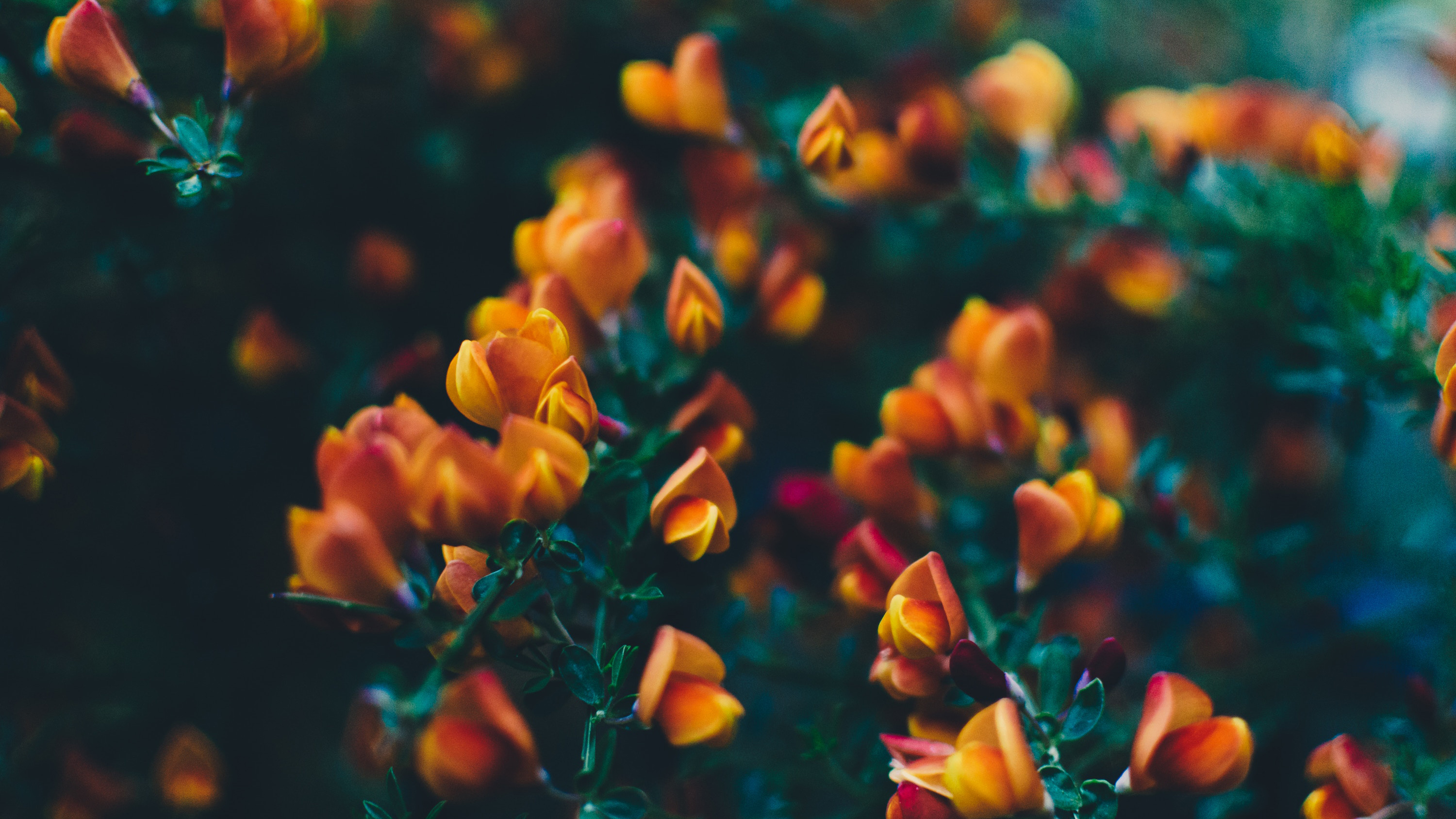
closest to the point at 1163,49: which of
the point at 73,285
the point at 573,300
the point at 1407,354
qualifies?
the point at 1407,354

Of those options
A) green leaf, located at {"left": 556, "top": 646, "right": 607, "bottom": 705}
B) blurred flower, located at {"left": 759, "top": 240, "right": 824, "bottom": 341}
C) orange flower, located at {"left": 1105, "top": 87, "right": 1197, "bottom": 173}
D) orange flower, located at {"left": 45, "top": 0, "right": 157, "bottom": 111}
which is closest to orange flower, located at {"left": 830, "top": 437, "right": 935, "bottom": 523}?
blurred flower, located at {"left": 759, "top": 240, "right": 824, "bottom": 341}

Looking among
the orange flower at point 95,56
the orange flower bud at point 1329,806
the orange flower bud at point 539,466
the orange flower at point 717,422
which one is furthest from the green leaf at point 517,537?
the orange flower bud at point 1329,806

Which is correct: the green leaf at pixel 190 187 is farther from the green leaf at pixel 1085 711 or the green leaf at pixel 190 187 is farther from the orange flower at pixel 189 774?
the green leaf at pixel 1085 711

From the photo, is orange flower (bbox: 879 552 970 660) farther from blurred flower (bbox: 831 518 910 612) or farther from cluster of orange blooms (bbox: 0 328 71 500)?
cluster of orange blooms (bbox: 0 328 71 500)

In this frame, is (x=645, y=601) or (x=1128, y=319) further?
(x=1128, y=319)

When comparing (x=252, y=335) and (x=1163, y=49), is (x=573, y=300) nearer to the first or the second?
(x=252, y=335)
